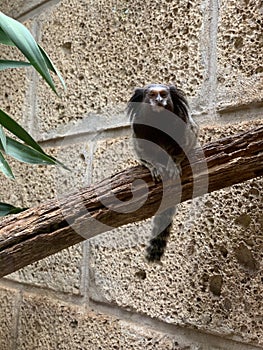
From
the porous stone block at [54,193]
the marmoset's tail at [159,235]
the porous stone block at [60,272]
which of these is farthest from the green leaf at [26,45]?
the porous stone block at [60,272]

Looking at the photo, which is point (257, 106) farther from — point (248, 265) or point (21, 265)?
point (21, 265)

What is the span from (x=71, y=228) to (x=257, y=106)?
15.5 inches

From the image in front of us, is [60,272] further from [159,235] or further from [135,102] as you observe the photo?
[135,102]

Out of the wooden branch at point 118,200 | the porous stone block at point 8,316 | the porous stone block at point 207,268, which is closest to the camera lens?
the wooden branch at point 118,200

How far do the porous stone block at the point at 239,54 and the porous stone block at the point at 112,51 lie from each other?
61 millimetres

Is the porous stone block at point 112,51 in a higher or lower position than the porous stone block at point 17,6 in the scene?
lower

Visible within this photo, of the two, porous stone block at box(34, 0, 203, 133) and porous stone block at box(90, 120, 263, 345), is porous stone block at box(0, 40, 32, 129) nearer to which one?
porous stone block at box(34, 0, 203, 133)

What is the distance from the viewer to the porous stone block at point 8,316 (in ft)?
4.57

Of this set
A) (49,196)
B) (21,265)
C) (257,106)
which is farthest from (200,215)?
(49,196)

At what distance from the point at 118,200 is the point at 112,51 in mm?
569

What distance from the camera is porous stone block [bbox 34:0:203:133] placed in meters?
1.05

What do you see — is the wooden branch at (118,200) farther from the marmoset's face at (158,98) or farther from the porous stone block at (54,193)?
the porous stone block at (54,193)

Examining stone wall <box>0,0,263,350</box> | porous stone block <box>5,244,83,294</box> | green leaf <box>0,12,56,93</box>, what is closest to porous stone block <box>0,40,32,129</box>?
stone wall <box>0,0,263,350</box>

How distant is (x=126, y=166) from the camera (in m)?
1.15
